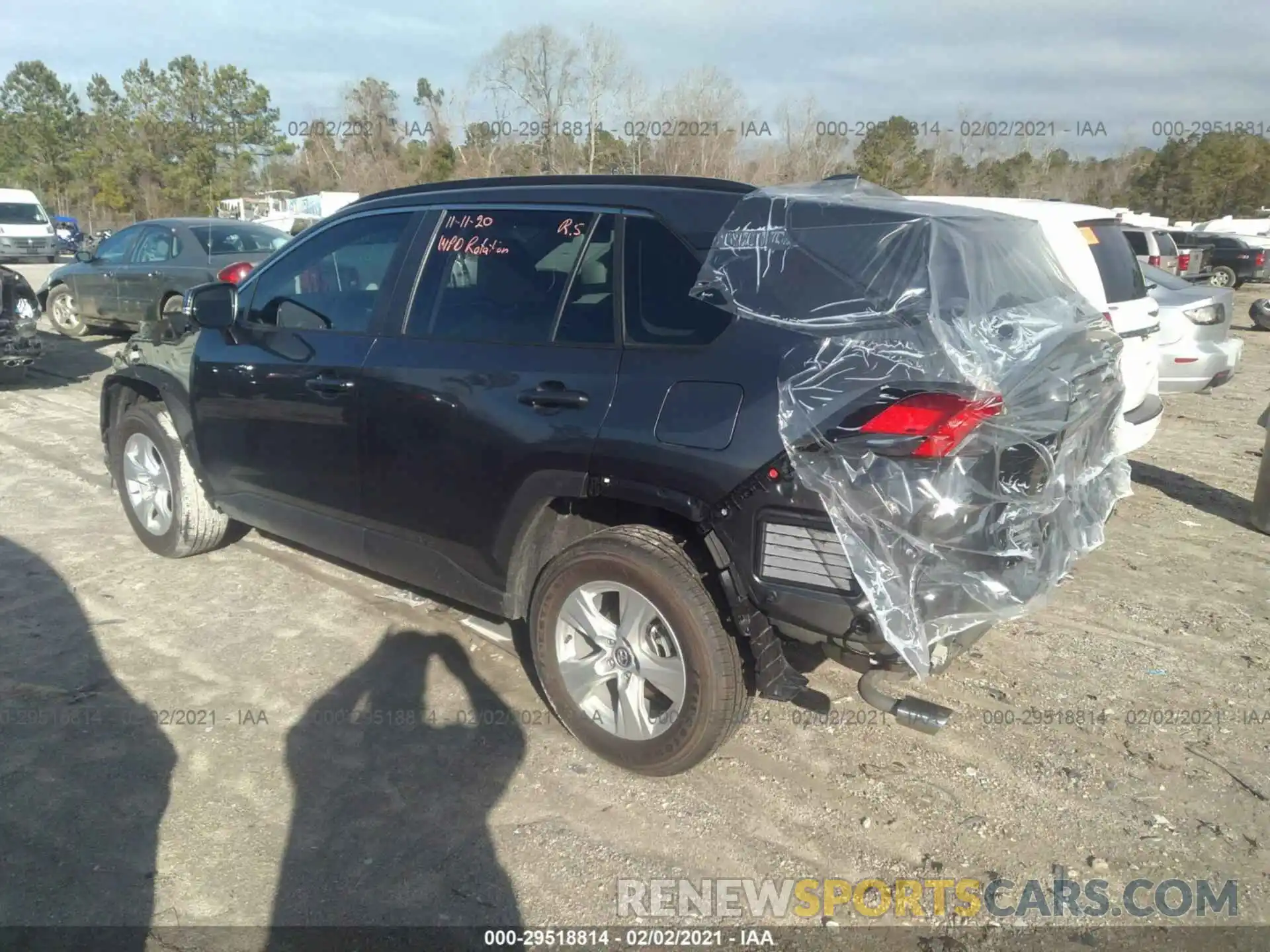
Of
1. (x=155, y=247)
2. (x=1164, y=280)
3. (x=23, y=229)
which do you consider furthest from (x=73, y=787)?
(x=23, y=229)

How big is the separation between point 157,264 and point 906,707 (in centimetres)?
1121

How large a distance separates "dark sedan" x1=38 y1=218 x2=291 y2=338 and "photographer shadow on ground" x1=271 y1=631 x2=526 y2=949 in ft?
25.2

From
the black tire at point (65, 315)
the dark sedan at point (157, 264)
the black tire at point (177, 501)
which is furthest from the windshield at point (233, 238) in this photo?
the black tire at point (177, 501)

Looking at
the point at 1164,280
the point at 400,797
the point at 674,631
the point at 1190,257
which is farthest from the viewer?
the point at 1190,257

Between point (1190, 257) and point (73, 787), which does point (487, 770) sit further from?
point (1190, 257)

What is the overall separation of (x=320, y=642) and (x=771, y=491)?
2.50m

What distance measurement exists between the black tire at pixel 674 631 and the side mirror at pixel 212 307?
224 cm

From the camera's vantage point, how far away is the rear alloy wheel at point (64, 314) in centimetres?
1334

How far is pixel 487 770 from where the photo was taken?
3.37 metres

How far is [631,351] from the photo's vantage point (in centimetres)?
310

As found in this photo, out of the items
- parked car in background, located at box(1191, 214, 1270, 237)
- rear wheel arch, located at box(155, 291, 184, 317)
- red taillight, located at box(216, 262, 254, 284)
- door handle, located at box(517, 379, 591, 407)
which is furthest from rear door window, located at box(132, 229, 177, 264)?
parked car in background, located at box(1191, 214, 1270, 237)

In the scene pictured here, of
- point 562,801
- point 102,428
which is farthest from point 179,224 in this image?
point 562,801

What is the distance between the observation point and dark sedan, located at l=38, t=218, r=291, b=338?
36.1 ft

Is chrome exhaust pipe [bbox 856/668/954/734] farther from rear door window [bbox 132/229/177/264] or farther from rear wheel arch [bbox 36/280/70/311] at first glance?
rear wheel arch [bbox 36/280/70/311]
